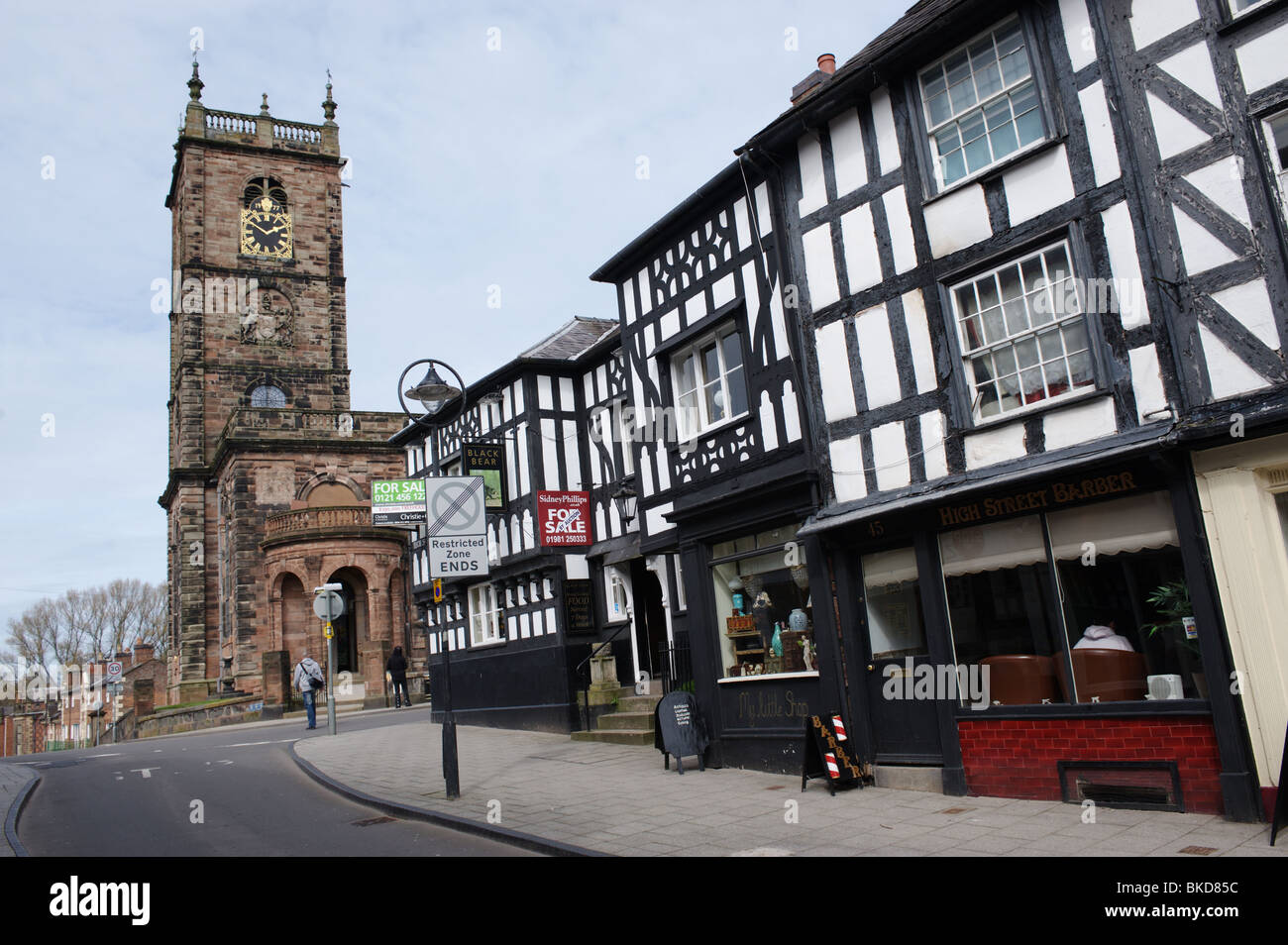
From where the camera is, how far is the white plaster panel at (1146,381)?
24.7 feet

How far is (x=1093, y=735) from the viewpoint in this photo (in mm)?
7867

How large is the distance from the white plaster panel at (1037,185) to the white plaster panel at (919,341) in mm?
1212

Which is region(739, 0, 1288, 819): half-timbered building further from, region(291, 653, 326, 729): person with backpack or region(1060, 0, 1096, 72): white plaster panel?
region(291, 653, 326, 729): person with backpack

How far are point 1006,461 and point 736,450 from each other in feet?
13.0

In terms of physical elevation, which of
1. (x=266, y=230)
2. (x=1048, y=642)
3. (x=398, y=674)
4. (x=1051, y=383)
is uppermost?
(x=266, y=230)

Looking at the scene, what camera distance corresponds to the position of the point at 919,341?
9.42m

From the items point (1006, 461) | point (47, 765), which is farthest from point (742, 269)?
point (47, 765)

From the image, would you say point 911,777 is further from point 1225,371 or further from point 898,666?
point 1225,371

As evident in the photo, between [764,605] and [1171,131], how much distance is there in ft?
21.6

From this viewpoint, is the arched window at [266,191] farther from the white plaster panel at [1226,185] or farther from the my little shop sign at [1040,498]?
the white plaster panel at [1226,185]

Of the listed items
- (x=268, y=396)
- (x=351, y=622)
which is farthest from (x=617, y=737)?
(x=268, y=396)

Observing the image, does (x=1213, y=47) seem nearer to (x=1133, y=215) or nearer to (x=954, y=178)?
(x=1133, y=215)

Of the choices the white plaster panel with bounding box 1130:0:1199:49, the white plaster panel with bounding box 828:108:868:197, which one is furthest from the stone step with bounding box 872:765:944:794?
the white plaster panel with bounding box 1130:0:1199:49
